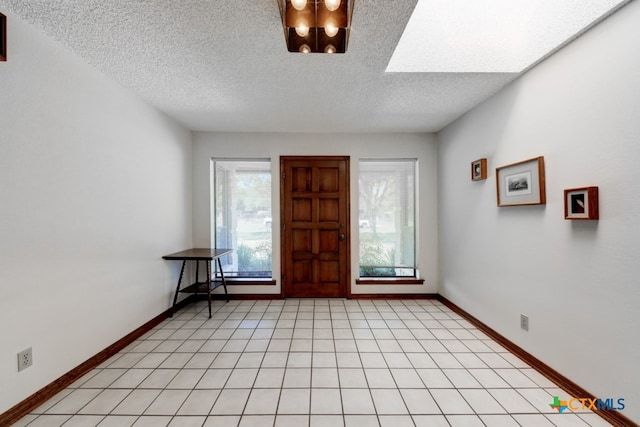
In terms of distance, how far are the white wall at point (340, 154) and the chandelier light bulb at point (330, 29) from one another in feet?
7.59

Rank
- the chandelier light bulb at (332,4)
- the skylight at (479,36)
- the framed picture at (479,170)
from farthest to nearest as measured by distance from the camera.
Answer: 1. the framed picture at (479,170)
2. the skylight at (479,36)
3. the chandelier light bulb at (332,4)

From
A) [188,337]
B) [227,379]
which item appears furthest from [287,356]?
[188,337]

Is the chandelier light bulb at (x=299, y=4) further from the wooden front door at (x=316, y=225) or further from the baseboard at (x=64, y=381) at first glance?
the baseboard at (x=64, y=381)

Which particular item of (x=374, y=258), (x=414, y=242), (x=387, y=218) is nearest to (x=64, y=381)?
(x=374, y=258)

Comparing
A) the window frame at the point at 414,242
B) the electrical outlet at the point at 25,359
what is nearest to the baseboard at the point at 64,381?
the electrical outlet at the point at 25,359

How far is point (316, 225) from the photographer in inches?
159

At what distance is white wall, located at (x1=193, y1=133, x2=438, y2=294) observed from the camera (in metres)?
4.00

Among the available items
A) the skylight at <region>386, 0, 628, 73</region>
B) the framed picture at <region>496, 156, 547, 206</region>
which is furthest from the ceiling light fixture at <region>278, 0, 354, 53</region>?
the framed picture at <region>496, 156, 547, 206</region>

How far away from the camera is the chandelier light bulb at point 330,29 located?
162 cm

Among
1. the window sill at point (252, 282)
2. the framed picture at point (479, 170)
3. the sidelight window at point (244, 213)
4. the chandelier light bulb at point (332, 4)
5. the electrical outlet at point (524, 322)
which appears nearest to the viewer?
the chandelier light bulb at point (332, 4)

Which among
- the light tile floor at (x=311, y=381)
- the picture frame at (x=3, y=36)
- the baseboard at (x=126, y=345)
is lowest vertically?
the light tile floor at (x=311, y=381)

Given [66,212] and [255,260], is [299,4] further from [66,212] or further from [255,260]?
[255,260]

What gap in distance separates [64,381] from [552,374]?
356 cm

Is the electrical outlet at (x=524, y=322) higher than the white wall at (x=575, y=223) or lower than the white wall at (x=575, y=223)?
lower
